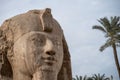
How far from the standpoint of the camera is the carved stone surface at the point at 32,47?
22.8 ft

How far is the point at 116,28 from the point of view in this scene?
104ft

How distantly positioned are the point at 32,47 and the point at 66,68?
123 cm

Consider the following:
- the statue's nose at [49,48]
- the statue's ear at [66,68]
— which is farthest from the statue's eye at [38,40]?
the statue's ear at [66,68]

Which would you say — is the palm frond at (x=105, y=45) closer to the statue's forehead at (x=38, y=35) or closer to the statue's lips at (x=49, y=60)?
the statue's forehead at (x=38, y=35)

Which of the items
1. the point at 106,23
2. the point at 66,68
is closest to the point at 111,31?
the point at 106,23

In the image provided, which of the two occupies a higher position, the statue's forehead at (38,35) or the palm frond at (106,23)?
the palm frond at (106,23)

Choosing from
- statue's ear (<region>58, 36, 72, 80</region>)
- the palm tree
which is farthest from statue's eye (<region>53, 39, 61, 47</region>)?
the palm tree

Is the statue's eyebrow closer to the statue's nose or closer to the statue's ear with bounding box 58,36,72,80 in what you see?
the statue's nose

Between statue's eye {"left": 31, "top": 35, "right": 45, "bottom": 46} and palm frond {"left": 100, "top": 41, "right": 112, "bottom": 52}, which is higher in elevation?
palm frond {"left": 100, "top": 41, "right": 112, "bottom": 52}

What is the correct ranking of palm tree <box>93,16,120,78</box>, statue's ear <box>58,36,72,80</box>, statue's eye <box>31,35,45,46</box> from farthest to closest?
palm tree <box>93,16,120,78</box> < statue's ear <box>58,36,72,80</box> < statue's eye <box>31,35,45,46</box>

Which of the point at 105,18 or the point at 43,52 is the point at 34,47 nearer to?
the point at 43,52

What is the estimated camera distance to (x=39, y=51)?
700cm

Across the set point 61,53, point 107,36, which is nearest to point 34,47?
point 61,53

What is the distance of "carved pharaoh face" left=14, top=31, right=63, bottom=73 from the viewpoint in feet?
22.7
